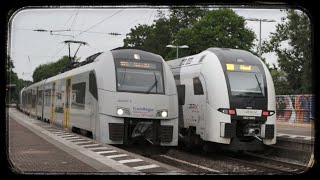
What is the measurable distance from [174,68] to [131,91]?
312 centimetres

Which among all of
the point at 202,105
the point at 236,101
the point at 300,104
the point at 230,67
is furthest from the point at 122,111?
the point at 300,104

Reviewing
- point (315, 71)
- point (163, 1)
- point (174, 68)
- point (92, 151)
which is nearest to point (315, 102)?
point (315, 71)

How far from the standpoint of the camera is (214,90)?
11.9 metres

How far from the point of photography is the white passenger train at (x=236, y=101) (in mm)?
11547

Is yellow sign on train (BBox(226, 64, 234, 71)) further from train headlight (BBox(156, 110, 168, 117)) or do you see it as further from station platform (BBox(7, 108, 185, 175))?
station platform (BBox(7, 108, 185, 175))

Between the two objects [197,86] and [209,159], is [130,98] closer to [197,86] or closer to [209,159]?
[197,86]

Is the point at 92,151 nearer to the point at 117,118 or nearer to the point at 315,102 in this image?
the point at 117,118

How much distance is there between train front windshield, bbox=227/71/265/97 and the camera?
1170 centimetres

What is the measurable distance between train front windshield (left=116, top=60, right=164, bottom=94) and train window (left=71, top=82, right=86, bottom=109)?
2.13 metres

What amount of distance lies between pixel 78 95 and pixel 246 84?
18.3 ft

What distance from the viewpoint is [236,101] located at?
38.0 feet

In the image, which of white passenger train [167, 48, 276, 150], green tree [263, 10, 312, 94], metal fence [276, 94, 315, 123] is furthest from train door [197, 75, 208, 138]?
green tree [263, 10, 312, 94]

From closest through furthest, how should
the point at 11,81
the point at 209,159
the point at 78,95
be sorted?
the point at 11,81, the point at 209,159, the point at 78,95

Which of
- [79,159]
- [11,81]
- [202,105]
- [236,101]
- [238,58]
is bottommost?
[79,159]
